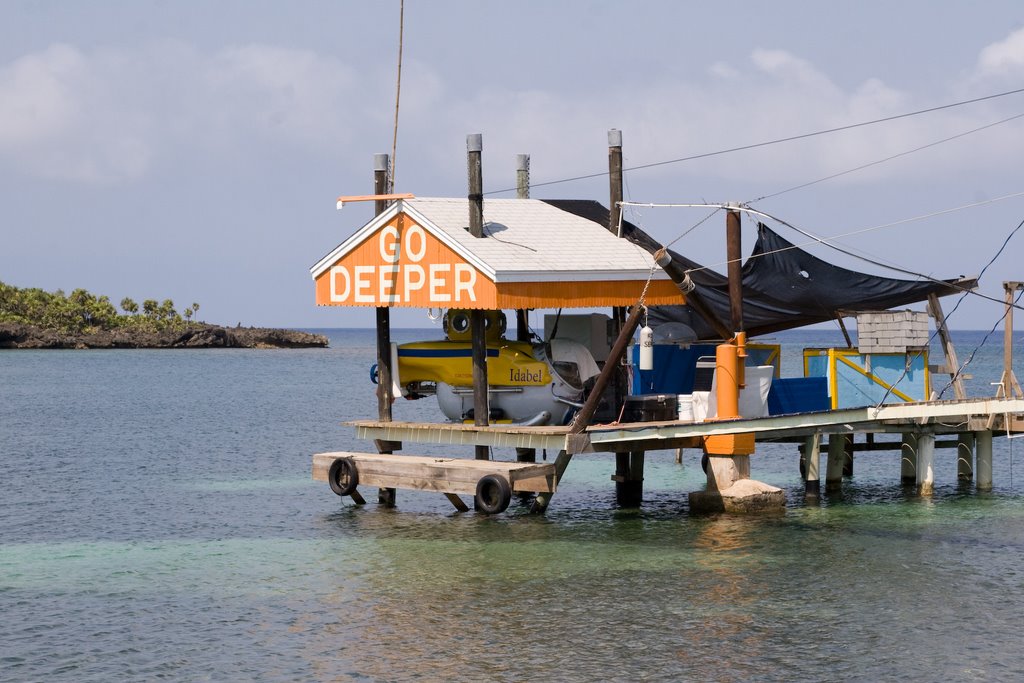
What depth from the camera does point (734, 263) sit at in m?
25.5

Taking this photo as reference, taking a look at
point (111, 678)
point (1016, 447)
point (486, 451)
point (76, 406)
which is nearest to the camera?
point (111, 678)

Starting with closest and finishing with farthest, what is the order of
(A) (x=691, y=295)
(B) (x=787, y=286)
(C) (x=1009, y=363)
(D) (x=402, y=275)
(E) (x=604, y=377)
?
(E) (x=604, y=377) < (A) (x=691, y=295) < (D) (x=402, y=275) < (C) (x=1009, y=363) < (B) (x=787, y=286)

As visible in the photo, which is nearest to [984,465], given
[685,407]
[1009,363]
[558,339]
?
[1009,363]

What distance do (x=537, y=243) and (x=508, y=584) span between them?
7736 millimetres

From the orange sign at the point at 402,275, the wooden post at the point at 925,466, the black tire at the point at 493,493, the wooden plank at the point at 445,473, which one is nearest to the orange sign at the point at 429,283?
the orange sign at the point at 402,275

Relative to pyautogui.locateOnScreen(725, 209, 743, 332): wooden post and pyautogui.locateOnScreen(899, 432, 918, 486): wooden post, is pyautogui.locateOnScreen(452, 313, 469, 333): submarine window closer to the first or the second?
pyautogui.locateOnScreen(725, 209, 743, 332): wooden post

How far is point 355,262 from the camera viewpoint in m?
27.2

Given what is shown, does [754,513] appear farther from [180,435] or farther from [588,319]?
[180,435]

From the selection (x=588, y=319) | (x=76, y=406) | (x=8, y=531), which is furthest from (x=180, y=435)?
(x=588, y=319)

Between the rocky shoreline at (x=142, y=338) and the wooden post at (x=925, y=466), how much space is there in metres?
147

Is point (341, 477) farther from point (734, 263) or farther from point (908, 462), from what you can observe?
point (908, 462)

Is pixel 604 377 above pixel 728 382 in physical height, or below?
above

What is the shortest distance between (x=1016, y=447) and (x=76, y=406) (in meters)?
45.6

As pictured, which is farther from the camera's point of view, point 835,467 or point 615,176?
point 835,467
